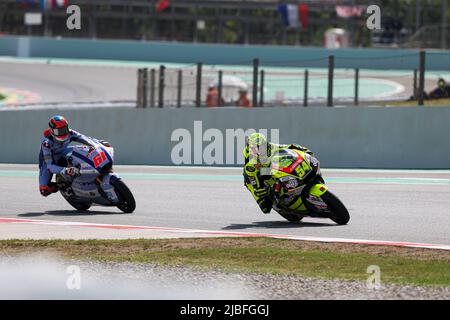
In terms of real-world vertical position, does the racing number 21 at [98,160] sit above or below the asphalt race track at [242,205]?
above

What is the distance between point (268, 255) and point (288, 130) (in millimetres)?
11262

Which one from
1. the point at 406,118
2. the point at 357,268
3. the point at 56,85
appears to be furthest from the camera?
the point at 56,85

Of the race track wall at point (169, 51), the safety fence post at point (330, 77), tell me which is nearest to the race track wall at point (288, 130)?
the safety fence post at point (330, 77)

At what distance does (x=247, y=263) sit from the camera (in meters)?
11.1

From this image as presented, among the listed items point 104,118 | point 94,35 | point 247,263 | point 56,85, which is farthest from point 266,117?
point 94,35

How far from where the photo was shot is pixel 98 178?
49.9 ft

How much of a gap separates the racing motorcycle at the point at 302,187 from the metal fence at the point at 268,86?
889 cm

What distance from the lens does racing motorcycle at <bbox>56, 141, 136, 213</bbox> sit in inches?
595

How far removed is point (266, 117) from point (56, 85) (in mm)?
22635

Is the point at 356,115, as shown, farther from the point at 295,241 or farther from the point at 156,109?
the point at 295,241

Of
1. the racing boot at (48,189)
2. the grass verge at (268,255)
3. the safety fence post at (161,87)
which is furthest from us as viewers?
the safety fence post at (161,87)

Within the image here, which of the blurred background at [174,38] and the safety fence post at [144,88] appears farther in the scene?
the blurred background at [174,38]

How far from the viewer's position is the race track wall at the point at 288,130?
2188cm

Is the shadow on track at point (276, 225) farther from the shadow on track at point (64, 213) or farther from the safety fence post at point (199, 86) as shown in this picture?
the safety fence post at point (199, 86)
